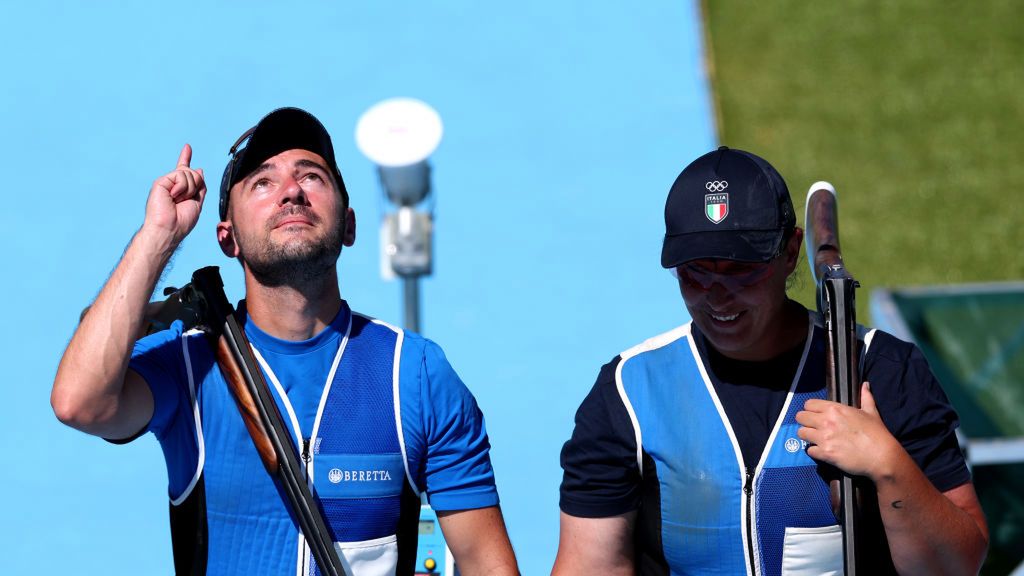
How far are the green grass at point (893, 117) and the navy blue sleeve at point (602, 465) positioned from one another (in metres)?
6.29

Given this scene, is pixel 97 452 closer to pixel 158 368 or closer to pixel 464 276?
pixel 464 276

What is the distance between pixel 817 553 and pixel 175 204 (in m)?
1.74

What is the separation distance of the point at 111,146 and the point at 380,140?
5592 millimetres

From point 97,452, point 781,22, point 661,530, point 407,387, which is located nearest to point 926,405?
point 661,530

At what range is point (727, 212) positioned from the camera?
9.67 ft

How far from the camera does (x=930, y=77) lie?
36.6 feet

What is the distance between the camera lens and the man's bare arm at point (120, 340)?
3.06 meters

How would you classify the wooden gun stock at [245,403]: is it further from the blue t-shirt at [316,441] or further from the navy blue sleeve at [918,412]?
the navy blue sleeve at [918,412]

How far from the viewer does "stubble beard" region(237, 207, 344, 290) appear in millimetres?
3264

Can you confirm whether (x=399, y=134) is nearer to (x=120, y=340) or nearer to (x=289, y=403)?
(x=289, y=403)

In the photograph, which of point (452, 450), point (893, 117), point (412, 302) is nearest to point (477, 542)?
point (452, 450)

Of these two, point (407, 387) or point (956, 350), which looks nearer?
point (407, 387)

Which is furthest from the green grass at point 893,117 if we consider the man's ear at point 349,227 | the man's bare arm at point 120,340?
the man's bare arm at point 120,340

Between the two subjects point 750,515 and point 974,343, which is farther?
point 974,343
